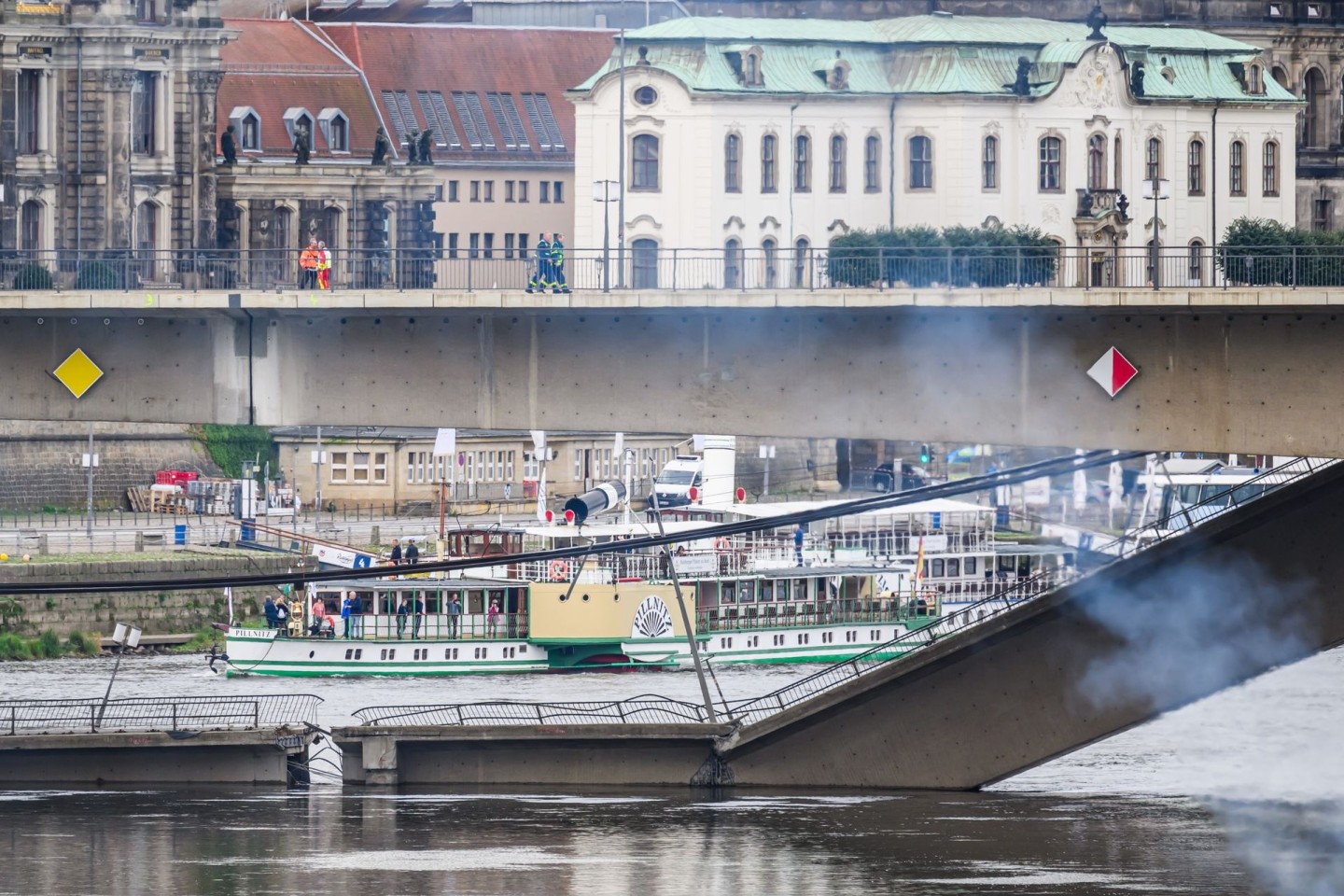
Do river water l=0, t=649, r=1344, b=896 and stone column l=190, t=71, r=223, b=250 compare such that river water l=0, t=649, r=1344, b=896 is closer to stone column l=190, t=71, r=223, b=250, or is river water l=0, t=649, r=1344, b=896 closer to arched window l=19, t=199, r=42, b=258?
arched window l=19, t=199, r=42, b=258

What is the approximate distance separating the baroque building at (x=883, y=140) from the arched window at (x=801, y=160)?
40 millimetres

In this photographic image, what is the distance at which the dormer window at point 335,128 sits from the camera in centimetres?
11825

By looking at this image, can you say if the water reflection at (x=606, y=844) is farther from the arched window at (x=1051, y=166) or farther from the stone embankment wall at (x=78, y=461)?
the stone embankment wall at (x=78, y=461)

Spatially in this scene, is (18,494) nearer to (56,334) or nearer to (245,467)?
(245,467)

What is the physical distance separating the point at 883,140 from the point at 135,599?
29.0m

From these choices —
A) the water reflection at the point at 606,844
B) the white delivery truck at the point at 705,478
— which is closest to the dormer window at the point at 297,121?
the white delivery truck at the point at 705,478

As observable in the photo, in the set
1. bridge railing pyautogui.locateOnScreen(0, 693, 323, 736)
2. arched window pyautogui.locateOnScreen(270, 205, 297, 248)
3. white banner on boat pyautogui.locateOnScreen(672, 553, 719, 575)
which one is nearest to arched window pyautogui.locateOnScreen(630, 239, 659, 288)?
white banner on boat pyautogui.locateOnScreen(672, 553, 719, 575)

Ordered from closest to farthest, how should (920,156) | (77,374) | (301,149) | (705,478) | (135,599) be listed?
(77,374) → (135,599) → (705,478) → (920,156) → (301,149)

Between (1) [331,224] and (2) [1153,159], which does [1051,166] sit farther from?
(1) [331,224]

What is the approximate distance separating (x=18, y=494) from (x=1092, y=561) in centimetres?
5773

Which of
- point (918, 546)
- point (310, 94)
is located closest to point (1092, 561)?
point (918, 546)

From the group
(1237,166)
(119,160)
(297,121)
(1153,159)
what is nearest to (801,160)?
(1153,159)

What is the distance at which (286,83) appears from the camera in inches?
4641

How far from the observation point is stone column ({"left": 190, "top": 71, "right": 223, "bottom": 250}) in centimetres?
10256
